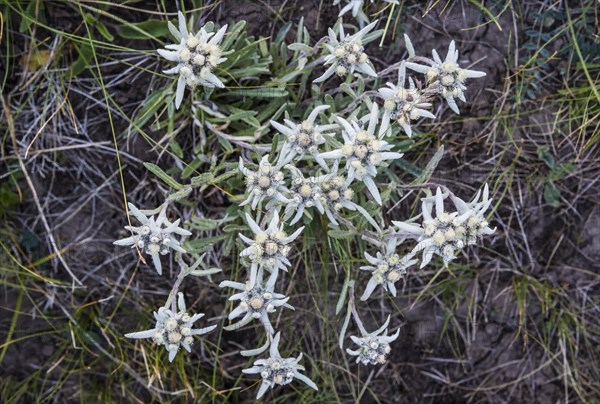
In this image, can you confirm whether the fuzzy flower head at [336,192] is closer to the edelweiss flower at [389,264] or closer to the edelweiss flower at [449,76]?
the edelweiss flower at [389,264]

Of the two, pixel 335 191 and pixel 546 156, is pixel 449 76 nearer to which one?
pixel 335 191

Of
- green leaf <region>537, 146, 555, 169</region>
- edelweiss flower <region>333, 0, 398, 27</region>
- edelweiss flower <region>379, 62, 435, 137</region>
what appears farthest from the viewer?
green leaf <region>537, 146, 555, 169</region>

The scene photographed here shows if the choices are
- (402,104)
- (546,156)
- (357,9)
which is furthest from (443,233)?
(546,156)

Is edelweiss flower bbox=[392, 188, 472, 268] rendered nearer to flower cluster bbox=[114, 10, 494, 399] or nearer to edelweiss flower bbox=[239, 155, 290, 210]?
flower cluster bbox=[114, 10, 494, 399]

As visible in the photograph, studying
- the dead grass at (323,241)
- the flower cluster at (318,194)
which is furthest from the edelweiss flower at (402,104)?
the dead grass at (323,241)

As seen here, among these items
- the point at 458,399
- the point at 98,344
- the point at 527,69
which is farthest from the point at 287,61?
the point at 458,399

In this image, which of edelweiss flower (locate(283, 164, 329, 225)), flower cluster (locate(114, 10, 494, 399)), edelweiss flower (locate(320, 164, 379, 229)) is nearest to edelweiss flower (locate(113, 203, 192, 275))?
flower cluster (locate(114, 10, 494, 399))

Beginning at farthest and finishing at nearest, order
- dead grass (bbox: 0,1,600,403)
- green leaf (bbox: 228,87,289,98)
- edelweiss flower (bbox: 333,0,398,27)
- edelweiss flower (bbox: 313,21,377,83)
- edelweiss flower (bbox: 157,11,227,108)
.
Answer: dead grass (bbox: 0,1,600,403) < green leaf (bbox: 228,87,289,98) < edelweiss flower (bbox: 333,0,398,27) < edelweiss flower (bbox: 313,21,377,83) < edelweiss flower (bbox: 157,11,227,108)

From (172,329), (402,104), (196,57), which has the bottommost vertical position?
(172,329)

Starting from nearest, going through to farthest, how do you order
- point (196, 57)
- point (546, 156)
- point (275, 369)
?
point (196, 57), point (275, 369), point (546, 156)

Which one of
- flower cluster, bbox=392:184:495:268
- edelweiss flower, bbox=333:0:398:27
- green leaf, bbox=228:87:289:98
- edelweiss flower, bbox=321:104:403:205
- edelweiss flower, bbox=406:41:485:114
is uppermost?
edelweiss flower, bbox=333:0:398:27

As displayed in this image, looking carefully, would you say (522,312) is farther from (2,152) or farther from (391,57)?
(2,152)
